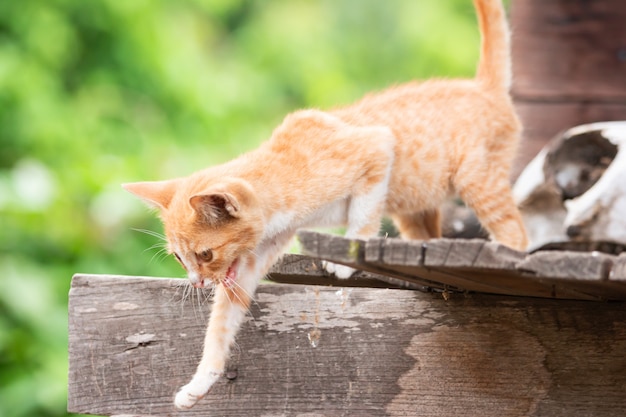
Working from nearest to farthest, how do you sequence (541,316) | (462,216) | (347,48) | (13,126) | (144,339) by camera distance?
(541,316)
(144,339)
(462,216)
(13,126)
(347,48)

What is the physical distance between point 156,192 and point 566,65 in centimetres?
153

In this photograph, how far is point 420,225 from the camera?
8.43 feet

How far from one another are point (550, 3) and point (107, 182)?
2.17 meters

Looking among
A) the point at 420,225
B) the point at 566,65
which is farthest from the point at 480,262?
the point at 566,65

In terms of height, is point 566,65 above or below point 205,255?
above

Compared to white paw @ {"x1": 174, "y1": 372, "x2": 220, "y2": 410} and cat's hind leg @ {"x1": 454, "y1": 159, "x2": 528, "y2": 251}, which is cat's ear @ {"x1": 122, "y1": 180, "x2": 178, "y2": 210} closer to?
white paw @ {"x1": 174, "y1": 372, "x2": 220, "y2": 410}

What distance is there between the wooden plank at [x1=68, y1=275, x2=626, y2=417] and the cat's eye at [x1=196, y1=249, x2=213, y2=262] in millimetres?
65

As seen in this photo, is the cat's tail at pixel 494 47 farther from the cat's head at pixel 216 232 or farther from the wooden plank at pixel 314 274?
the cat's head at pixel 216 232

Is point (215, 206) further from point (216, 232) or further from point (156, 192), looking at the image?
point (156, 192)

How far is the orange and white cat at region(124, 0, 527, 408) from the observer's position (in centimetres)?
197

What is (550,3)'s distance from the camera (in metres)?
3.08

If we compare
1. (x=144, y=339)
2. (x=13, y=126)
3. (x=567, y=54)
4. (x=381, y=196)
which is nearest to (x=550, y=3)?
(x=567, y=54)

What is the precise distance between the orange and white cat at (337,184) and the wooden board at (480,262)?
478 mm

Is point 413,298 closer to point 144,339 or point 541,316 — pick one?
point 541,316
